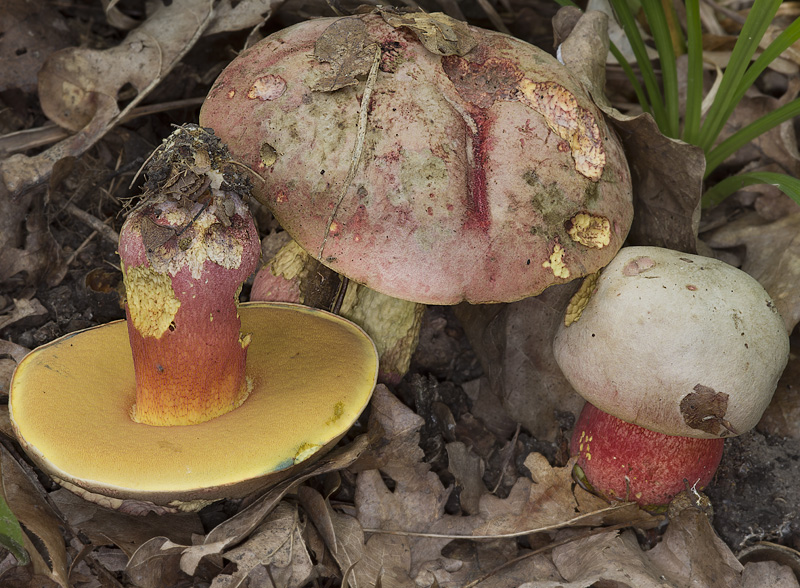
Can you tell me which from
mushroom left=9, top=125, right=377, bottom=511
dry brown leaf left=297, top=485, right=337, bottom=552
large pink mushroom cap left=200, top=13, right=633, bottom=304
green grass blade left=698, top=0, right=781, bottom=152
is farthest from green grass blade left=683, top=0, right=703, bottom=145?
dry brown leaf left=297, top=485, right=337, bottom=552

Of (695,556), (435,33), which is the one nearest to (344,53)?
(435,33)

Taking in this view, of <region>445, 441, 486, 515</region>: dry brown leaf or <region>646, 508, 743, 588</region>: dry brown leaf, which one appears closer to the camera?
<region>646, 508, 743, 588</region>: dry brown leaf

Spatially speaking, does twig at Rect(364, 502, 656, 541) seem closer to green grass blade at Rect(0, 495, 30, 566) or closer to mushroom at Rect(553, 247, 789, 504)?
mushroom at Rect(553, 247, 789, 504)

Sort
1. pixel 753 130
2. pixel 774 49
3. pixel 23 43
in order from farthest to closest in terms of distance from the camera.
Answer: pixel 23 43, pixel 753 130, pixel 774 49

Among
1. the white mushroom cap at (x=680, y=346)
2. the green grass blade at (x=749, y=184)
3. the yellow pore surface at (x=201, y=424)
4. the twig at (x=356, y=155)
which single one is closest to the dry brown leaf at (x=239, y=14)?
the twig at (x=356, y=155)

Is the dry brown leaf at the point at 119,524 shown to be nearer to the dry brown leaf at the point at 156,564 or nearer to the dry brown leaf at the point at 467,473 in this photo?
the dry brown leaf at the point at 156,564

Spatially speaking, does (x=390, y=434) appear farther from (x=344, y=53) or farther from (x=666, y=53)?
(x=666, y=53)

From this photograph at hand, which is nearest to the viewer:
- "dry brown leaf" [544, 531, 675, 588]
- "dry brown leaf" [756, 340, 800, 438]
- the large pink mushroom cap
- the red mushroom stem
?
the large pink mushroom cap
